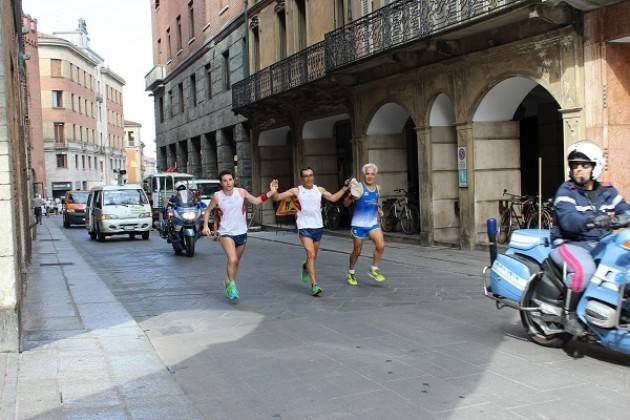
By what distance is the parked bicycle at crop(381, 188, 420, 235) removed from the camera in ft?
60.1

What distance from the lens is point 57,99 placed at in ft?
246

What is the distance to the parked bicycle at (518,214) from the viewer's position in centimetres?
1412

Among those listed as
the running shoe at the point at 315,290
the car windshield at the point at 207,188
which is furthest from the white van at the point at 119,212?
the running shoe at the point at 315,290

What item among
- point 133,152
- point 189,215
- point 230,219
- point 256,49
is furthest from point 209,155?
point 133,152

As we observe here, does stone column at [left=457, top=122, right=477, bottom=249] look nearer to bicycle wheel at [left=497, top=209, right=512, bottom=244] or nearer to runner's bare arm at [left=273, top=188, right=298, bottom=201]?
bicycle wheel at [left=497, top=209, right=512, bottom=244]

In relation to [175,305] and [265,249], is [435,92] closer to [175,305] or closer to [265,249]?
[265,249]

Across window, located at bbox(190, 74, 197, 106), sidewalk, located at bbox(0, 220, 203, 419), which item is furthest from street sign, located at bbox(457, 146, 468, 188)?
window, located at bbox(190, 74, 197, 106)

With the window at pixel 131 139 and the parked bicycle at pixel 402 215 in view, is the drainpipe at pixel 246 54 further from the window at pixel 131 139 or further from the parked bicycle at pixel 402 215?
the window at pixel 131 139

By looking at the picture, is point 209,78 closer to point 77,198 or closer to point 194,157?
point 194,157

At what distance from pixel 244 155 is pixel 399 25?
47.0 ft

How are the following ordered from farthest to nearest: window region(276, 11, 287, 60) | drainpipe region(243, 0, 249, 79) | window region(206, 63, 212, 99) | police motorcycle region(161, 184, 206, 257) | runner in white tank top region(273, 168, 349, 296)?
1. window region(206, 63, 212, 99)
2. drainpipe region(243, 0, 249, 79)
3. window region(276, 11, 287, 60)
4. police motorcycle region(161, 184, 206, 257)
5. runner in white tank top region(273, 168, 349, 296)

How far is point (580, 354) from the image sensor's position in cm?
613

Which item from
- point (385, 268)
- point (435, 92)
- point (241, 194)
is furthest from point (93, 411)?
point (435, 92)

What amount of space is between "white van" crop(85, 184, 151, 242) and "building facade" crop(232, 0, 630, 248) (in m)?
5.36
